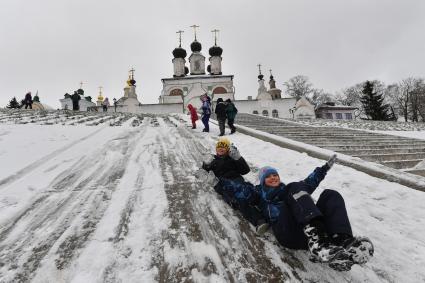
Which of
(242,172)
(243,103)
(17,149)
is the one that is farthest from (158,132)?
(243,103)

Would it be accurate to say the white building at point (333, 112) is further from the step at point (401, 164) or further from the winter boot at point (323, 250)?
the winter boot at point (323, 250)

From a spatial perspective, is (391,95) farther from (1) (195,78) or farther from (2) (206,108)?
(2) (206,108)

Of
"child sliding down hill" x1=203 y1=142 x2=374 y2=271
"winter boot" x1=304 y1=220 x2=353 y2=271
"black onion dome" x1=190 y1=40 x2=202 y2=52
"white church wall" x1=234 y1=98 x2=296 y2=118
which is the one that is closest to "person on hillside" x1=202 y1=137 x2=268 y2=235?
"child sliding down hill" x1=203 y1=142 x2=374 y2=271

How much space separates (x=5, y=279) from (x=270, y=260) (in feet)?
7.60

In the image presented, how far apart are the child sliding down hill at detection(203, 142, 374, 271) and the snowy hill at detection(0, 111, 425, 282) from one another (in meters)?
0.22

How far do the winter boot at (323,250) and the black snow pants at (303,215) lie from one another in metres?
0.07

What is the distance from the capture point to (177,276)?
2639mm

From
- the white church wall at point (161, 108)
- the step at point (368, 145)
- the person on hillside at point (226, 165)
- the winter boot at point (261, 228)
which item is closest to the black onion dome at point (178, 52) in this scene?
the white church wall at point (161, 108)

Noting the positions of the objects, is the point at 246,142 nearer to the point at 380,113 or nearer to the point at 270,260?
the point at 270,260

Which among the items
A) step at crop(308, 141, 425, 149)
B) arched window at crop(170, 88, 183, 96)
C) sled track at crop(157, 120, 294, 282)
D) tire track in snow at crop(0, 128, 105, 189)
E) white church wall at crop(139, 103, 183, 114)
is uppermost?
arched window at crop(170, 88, 183, 96)

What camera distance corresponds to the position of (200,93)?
48156 mm

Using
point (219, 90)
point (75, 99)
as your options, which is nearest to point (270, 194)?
point (75, 99)

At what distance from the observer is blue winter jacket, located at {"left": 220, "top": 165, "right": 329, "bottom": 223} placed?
3.51m

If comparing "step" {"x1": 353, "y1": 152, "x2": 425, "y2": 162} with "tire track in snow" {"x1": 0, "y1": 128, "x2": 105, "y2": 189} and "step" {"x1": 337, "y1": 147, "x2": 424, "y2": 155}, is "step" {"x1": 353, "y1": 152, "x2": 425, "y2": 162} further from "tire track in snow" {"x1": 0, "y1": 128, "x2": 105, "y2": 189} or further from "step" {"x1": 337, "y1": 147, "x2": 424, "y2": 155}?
"tire track in snow" {"x1": 0, "y1": 128, "x2": 105, "y2": 189}
